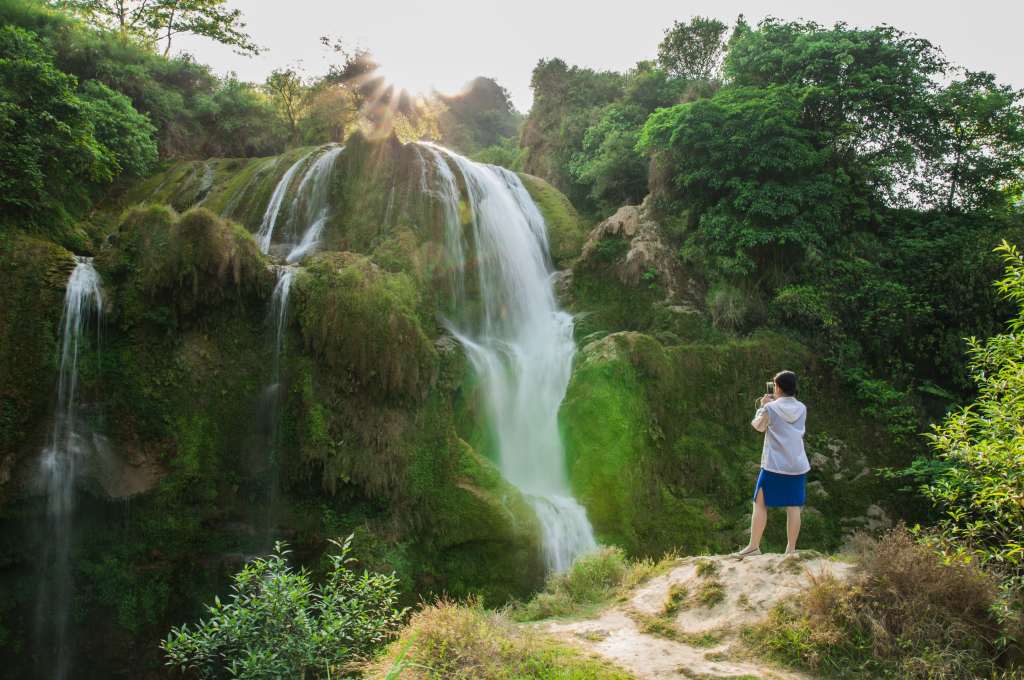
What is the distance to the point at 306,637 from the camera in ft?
15.4

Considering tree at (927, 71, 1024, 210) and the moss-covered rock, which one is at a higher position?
tree at (927, 71, 1024, 210)

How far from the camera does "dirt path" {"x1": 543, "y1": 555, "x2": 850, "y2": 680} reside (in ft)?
13.7

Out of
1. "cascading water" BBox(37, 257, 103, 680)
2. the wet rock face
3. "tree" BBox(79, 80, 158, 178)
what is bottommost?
"cascading water" BBox(37, 257, 103, 680)

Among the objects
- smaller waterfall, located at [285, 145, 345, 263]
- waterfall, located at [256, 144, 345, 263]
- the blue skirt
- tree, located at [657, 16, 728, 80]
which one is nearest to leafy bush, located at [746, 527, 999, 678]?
the blue skirt

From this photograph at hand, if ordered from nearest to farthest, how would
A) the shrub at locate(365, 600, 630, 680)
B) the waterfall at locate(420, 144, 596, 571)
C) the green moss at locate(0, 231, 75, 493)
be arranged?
the shrub at locate(365, 600, 630, 680), the green moss at locate(0, 231, 75, 493), the waterfall at locate(420, 144, 596, 571)

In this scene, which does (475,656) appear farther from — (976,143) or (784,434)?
(976,143)

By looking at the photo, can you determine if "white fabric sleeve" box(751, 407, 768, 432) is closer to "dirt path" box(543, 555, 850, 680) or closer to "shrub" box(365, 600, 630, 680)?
"dirt path" box(543, 555, 850, 680)

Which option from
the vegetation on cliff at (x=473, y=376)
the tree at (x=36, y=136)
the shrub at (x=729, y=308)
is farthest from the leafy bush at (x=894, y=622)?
the tree at (x=36, y=136)

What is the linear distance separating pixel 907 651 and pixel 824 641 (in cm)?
53

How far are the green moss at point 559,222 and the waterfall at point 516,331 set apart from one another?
270 millimetres

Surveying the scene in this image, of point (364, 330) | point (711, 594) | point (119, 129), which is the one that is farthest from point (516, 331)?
point (119, 129)

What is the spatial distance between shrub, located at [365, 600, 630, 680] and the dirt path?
343mm

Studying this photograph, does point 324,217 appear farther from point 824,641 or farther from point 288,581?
point 824,641

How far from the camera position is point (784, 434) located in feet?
17.9
